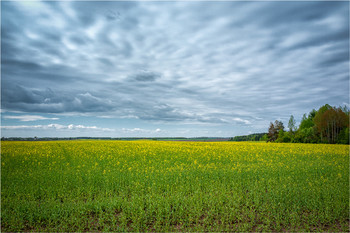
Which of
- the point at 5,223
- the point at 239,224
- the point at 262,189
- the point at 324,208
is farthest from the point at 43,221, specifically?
the point at 324,208

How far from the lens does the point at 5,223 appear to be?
→ 670 centimetres

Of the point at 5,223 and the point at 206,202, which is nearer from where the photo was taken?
the point at 5,223

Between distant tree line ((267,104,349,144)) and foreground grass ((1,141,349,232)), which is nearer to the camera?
foreground grass ((1,141,349,232))

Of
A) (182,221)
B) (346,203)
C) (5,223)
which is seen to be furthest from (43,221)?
(346,203)

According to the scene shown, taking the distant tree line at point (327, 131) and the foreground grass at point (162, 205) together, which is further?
the distant tree line at point (327, 131)

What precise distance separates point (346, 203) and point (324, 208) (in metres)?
1.04

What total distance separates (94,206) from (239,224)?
5291 mm

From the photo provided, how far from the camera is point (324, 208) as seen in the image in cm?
786

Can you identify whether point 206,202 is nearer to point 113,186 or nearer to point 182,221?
point 182,221

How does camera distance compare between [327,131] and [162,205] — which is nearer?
[162,205]

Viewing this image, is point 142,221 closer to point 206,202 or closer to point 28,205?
point 206,202

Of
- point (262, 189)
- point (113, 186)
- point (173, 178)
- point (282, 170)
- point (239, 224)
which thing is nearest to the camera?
point (239, 224)

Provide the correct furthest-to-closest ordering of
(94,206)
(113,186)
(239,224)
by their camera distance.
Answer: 1. (113,186)
2. (94,206)
3. (239,224)

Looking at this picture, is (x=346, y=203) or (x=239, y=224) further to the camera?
(x=346, y=203)
